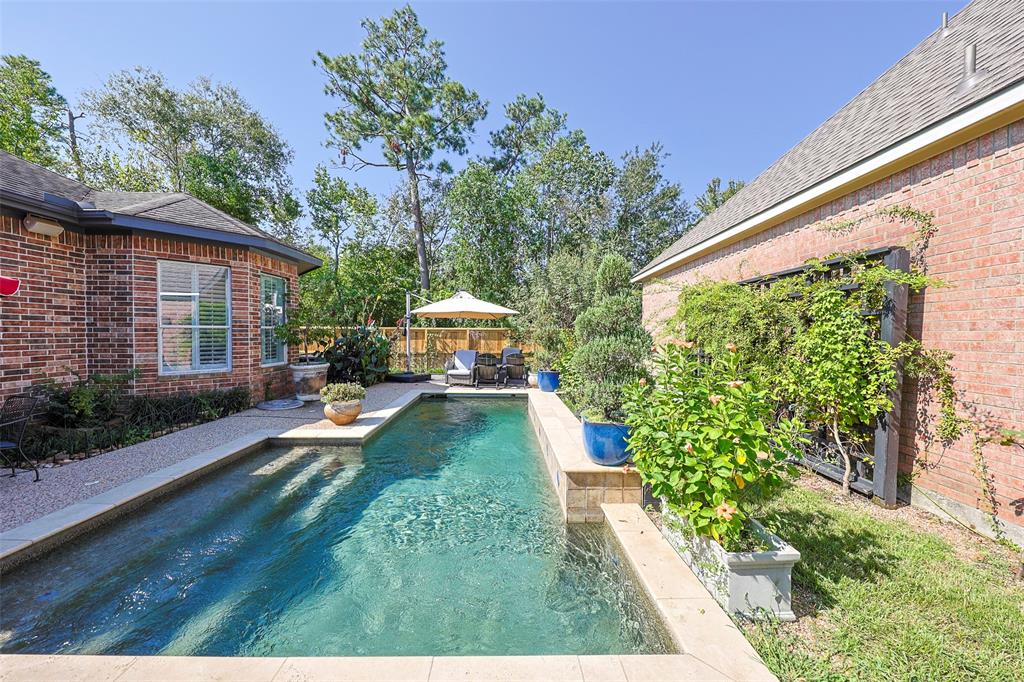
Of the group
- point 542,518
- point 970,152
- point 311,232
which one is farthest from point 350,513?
point 311,232

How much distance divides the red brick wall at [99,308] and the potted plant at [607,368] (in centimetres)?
694

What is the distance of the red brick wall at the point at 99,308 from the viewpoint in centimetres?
582

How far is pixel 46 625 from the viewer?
2.63 metres

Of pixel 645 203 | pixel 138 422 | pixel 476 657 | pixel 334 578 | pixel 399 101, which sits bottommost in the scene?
pixel 334 578

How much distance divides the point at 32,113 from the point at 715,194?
37.2 meters

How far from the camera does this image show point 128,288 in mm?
7062

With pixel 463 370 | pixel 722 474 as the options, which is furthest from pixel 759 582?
pixel 463 370

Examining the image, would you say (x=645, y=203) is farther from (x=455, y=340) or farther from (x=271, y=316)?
(x=271, y=316)

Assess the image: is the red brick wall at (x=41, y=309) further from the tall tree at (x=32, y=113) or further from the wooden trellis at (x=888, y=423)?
the tall tree at (x=32, y=113)

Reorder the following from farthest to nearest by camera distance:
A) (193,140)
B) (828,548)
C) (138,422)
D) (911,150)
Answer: (193,140)
(138,422)
(911,150)
(828,548)

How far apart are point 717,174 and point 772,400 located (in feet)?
96.6

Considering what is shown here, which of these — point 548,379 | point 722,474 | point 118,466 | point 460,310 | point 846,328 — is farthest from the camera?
point 460,310

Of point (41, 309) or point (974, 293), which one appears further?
point (41, 309)

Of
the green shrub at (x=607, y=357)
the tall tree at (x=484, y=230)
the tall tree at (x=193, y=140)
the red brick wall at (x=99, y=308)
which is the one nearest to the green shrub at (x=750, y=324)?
the green shrub at (x=607, y=357)
